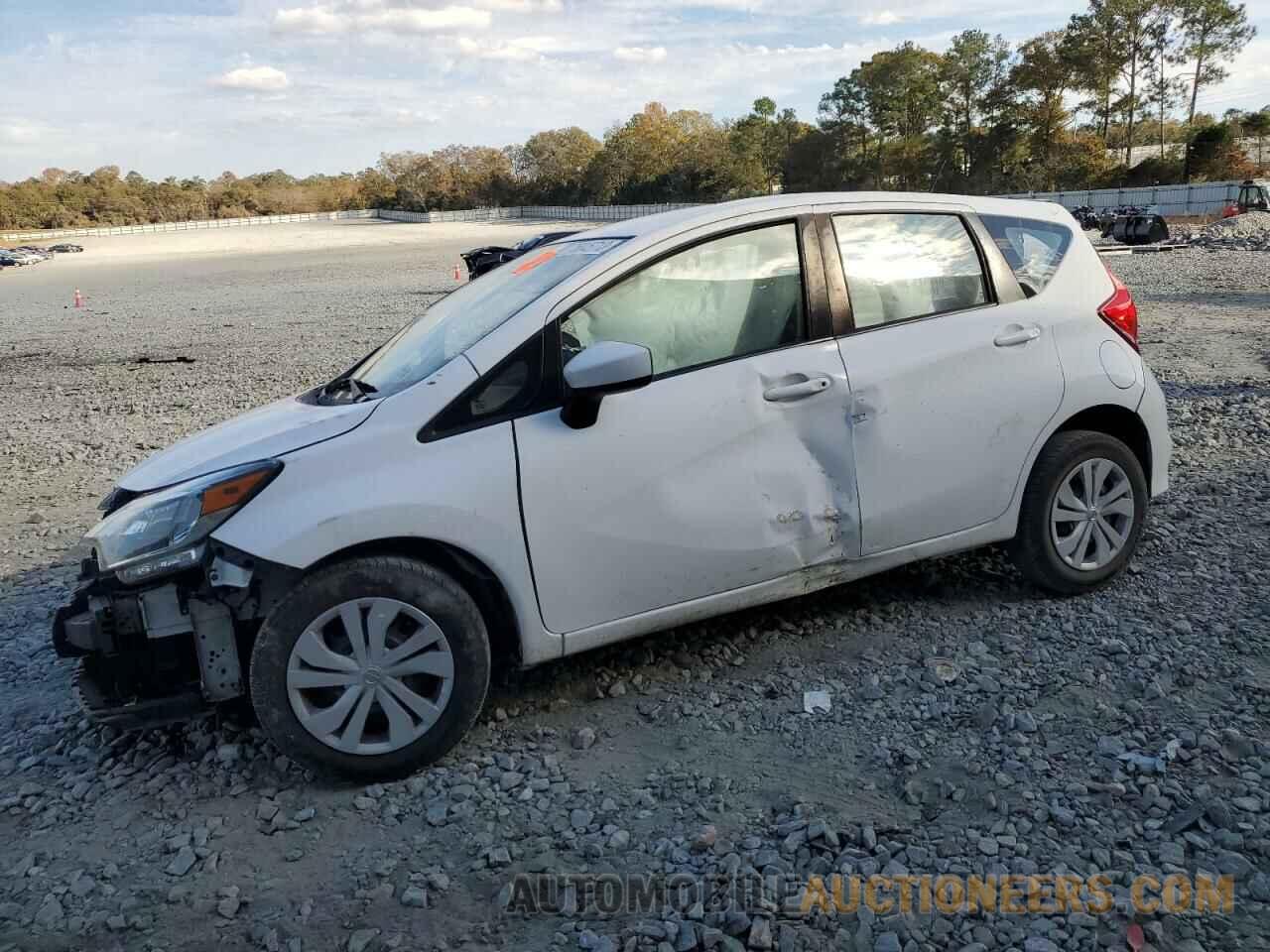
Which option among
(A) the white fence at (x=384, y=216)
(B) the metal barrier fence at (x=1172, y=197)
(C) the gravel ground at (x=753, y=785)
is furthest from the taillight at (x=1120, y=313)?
(A) the white fence at (x=384, y=216)

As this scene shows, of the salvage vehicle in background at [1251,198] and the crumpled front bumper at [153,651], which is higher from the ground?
the crumpled front bumper at [153,651]

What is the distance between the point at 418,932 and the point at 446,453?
146 centimetres

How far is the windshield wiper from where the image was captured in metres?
3.92

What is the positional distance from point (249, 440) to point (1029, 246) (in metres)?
3.34

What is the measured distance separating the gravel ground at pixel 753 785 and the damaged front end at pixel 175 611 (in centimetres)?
38

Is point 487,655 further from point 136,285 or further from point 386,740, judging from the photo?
point 136,285

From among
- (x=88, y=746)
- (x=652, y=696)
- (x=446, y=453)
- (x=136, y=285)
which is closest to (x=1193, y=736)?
(x=652, y=696)

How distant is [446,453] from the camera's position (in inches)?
136

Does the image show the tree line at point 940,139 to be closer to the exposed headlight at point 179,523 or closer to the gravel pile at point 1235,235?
the gravel pile at point 1235,235

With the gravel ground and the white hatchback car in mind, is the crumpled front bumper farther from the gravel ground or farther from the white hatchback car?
the gravel ground

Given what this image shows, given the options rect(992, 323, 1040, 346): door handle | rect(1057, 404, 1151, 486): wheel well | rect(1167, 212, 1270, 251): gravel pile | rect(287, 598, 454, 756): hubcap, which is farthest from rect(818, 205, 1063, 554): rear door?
rect(1167, 212, 1270, 251): gravel pile

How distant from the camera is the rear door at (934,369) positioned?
4.06 m

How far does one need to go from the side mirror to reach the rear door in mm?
954

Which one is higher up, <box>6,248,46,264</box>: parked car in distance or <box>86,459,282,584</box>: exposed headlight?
<box>86,459,282,584</box>: exposed headlight
